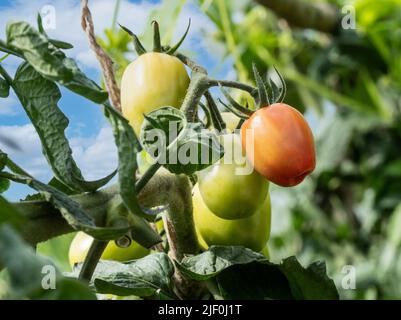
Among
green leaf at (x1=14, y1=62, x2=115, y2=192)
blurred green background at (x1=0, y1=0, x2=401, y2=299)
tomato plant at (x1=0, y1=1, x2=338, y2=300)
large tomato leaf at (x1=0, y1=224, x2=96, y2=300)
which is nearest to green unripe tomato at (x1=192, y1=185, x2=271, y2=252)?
tomato plant at (x1=0, y1=1, x2=338, y2=300)

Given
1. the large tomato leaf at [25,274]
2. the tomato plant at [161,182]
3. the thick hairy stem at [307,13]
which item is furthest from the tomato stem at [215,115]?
the thick hairy stem at [307,13]

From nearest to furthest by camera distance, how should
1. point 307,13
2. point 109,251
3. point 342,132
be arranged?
point 109,251, point 307,13, point 342,132

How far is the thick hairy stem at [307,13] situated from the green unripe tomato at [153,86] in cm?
114

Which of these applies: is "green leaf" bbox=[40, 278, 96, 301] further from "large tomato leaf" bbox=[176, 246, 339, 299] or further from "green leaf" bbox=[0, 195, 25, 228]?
"large tomato leaf" bbox=[176, 246, 339, 299]

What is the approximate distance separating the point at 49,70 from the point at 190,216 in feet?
0.60

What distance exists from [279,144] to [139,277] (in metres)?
0.11

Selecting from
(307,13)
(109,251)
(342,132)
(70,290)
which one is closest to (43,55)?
(70,290)

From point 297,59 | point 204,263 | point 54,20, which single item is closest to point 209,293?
point 204,263

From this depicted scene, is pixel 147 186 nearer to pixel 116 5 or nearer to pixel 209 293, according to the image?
pixel 209 293

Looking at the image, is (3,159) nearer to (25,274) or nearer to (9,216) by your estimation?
(9,216)

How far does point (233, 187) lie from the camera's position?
16.9 inches

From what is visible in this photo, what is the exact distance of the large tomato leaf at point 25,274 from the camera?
0.18 metres

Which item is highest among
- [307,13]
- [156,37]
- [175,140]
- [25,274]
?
[307,13]

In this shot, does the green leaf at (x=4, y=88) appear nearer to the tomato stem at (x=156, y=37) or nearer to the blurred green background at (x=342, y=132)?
the tomato stem at (x=156, y=37)
